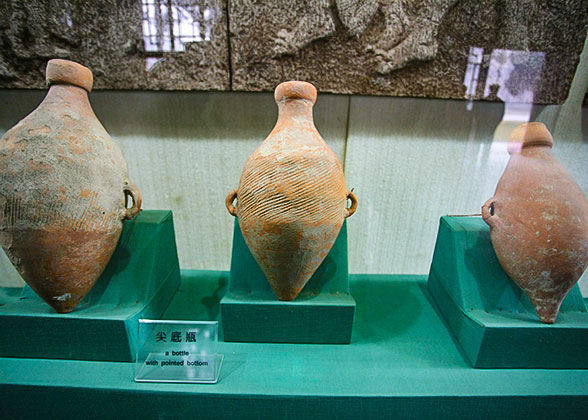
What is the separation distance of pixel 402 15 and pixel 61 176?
1.22 meters

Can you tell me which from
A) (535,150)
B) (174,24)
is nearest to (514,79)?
(535,150)

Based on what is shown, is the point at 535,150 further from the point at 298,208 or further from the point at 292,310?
the point at 292,310

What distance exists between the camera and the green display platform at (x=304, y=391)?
0.85 meters

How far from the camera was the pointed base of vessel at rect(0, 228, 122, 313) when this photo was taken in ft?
2.79

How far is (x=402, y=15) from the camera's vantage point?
1.16 m

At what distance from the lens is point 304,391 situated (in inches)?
33.8

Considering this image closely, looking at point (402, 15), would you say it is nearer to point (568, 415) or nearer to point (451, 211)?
point (451, 211)

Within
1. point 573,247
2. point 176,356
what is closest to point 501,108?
point 573,247

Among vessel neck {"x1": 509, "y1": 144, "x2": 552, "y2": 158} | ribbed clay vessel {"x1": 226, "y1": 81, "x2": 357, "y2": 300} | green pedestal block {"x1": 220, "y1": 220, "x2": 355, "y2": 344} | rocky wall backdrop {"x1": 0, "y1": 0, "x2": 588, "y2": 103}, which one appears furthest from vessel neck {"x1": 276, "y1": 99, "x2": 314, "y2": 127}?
vessel neck {"x1": 509, "y1": 144, "x2": 552, "y2": 158}

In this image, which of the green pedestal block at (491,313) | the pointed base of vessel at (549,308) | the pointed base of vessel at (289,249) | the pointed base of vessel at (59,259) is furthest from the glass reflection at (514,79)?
the pointed base of vessel at (59,259)

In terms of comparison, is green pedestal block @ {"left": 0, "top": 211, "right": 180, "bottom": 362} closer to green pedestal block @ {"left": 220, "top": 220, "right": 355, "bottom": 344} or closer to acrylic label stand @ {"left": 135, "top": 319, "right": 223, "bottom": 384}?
acrylic label stand @ {"left": 135, "top": 319, "right": 223, "bottom": 384}

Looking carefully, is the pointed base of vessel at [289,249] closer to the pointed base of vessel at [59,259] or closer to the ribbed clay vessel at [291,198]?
the ribbed clay vessel at [291,198]

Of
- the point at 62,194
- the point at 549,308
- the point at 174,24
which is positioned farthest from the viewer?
the point at 174,24

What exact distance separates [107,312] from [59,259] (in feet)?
0.71
